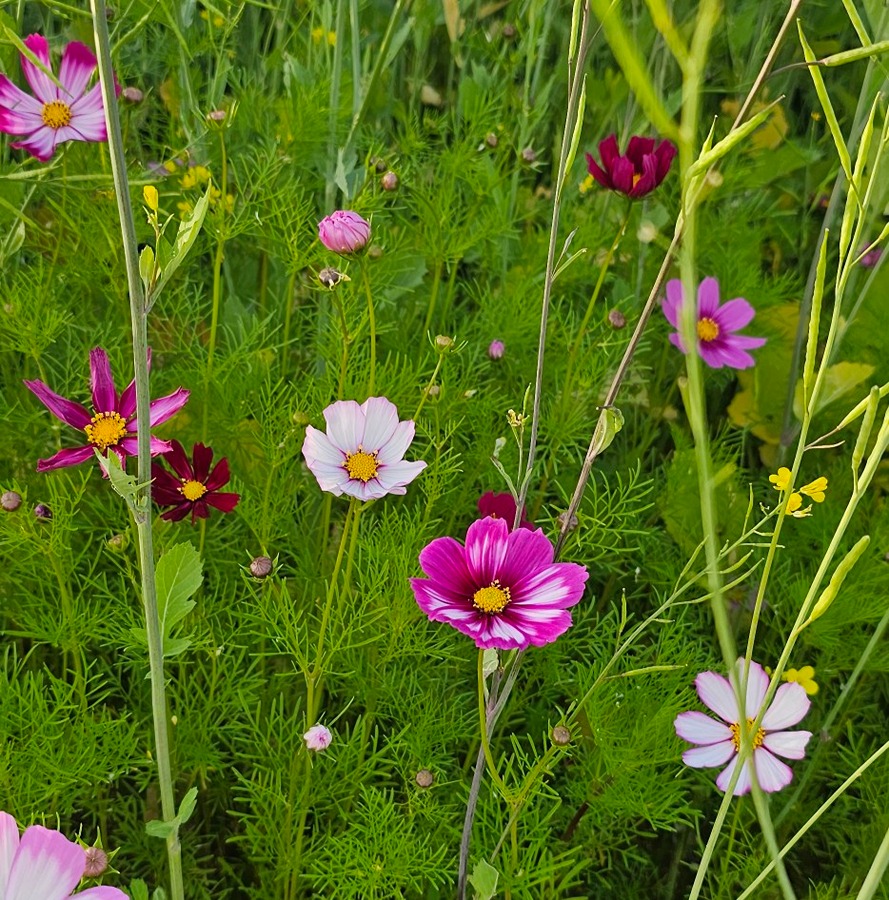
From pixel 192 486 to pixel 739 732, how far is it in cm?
40

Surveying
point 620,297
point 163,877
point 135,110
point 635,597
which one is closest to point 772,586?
point 635,597

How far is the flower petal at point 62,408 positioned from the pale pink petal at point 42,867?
A: 0.90ft

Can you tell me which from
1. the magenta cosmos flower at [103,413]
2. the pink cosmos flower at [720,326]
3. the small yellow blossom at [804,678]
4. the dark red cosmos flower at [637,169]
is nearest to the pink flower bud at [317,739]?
the magenta cosmos flower at [103,413]

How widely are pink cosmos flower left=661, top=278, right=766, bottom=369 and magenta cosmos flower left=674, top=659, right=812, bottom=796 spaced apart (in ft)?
1.32

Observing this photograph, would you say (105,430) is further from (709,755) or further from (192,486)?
(709,755)

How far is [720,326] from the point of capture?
1028mm

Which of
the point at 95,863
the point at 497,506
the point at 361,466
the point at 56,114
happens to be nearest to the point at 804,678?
the point at 497,506

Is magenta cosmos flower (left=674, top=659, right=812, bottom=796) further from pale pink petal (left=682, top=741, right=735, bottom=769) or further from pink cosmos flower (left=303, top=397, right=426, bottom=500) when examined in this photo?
pink cosmos flower (left=303, top=397, right=426, bottom=500)

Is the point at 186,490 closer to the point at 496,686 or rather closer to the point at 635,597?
the point at 496,686

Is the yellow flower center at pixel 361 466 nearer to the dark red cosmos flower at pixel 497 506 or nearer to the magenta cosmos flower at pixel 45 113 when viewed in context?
the dark red cosmos flower at pixel 497 506

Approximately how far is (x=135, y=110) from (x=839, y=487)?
774 millimetres

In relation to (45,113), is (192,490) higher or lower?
lower

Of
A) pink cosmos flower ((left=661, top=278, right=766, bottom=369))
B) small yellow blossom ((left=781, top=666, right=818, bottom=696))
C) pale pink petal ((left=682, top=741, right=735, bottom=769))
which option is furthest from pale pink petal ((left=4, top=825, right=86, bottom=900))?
pink cosmos flower ((left=661, top=278, right=766, bottom=369))

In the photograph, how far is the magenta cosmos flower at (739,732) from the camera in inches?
25.5
